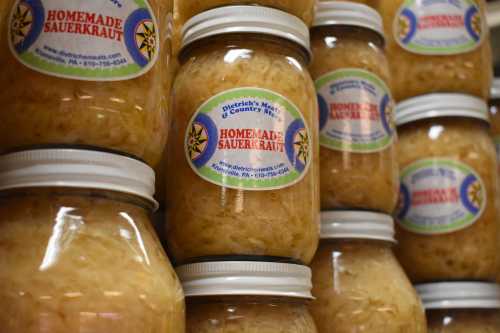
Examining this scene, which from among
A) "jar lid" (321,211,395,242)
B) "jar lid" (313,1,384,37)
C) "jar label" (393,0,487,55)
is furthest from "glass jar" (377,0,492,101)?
"jar lid" (321,211,395,242)

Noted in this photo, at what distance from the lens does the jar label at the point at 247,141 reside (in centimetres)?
87

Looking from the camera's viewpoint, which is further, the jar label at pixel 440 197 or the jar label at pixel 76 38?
the jar label at pixel 440 197

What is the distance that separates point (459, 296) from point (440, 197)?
0.66 ft

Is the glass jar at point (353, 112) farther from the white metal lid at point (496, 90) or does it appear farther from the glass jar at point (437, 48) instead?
the white metal lid at point (496, 90)

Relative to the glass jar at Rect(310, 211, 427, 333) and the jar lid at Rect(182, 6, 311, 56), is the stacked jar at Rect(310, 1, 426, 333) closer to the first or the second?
the glass jar at Rect(310, 211, 427, 333)

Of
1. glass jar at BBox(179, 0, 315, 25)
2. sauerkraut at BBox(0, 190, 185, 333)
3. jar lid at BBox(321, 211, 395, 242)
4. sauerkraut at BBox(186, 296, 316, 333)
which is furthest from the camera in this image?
jar lid at BBox(321, 211, 395, 242)

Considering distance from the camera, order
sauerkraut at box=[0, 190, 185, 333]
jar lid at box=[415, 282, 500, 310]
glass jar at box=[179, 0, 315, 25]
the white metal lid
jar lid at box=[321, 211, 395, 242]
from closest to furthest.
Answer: sauerkraut at box=[0, 190, 185, 333] → glass jar at box=[179, 0, 315, 25] → jar lid at box=[321, 211, 395, 242] → jar lid at box=[415, 282, 500, 310] → the white metal lid

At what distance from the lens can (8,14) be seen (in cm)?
76

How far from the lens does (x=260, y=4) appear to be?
96 cm

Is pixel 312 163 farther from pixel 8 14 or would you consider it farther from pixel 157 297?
pixel 8 14

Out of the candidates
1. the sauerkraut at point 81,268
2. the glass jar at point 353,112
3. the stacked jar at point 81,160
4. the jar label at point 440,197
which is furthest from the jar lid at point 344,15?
the sauerkraut at point 81,268

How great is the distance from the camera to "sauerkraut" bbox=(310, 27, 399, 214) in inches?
43.4

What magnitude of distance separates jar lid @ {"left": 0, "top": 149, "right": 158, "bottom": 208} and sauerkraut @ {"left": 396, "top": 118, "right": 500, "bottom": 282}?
2.50 ft

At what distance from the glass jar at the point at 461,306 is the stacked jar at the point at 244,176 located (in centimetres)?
45
